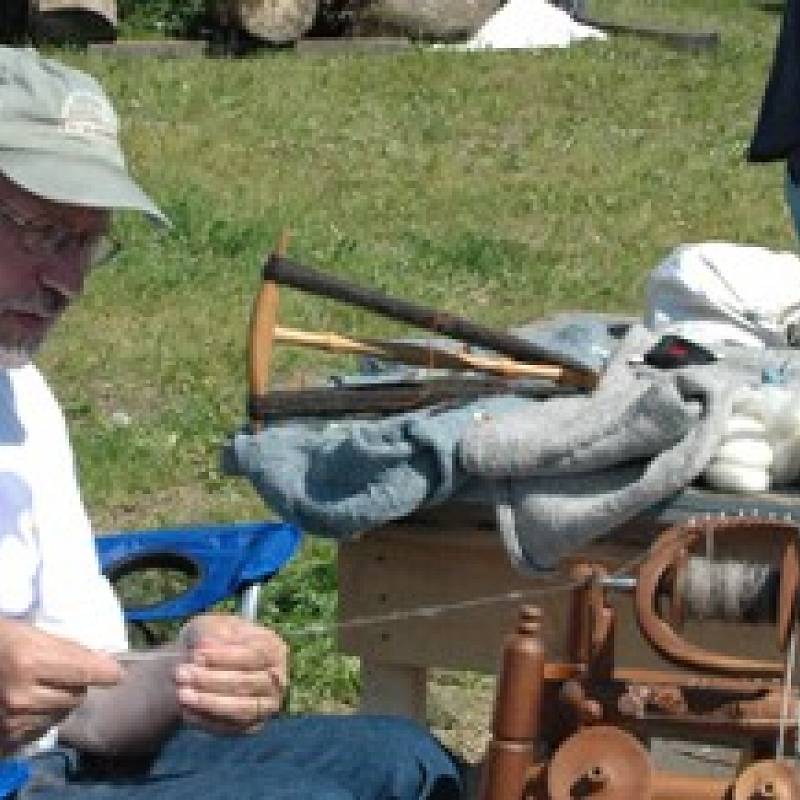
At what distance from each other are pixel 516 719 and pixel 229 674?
26cm

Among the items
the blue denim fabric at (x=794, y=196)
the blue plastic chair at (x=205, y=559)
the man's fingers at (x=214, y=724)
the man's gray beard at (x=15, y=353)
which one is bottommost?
the blue plastic chair at (x=205, y=559)

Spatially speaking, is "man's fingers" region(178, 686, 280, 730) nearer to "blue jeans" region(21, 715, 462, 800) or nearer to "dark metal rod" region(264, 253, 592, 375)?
"blue jeans" region(21, 715, 462, 800)

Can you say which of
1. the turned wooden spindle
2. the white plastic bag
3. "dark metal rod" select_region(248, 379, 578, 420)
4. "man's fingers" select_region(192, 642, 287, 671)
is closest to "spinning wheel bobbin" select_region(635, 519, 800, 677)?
the turned wooden spindle

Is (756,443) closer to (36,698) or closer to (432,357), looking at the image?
(432,357)

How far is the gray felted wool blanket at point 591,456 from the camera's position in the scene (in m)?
2.94

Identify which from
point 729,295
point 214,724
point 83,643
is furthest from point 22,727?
point 729,295

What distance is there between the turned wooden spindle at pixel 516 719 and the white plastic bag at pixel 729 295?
4.96ft

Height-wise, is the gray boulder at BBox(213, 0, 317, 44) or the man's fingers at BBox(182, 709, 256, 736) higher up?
the man's fingers at BBox(182, 709, 256, 736)

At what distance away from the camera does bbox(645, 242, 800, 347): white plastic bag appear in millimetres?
3564

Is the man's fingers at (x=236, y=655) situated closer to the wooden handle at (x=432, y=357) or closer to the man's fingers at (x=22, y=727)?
the man's fingers at (x=22, y=727)

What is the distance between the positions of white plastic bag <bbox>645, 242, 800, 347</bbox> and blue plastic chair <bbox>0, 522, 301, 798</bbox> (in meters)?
0.79

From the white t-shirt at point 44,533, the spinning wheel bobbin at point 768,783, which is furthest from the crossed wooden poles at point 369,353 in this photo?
the spinning wheel bobbin at point 768,783

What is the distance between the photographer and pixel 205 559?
9.99ft

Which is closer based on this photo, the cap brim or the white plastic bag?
the cap brim
